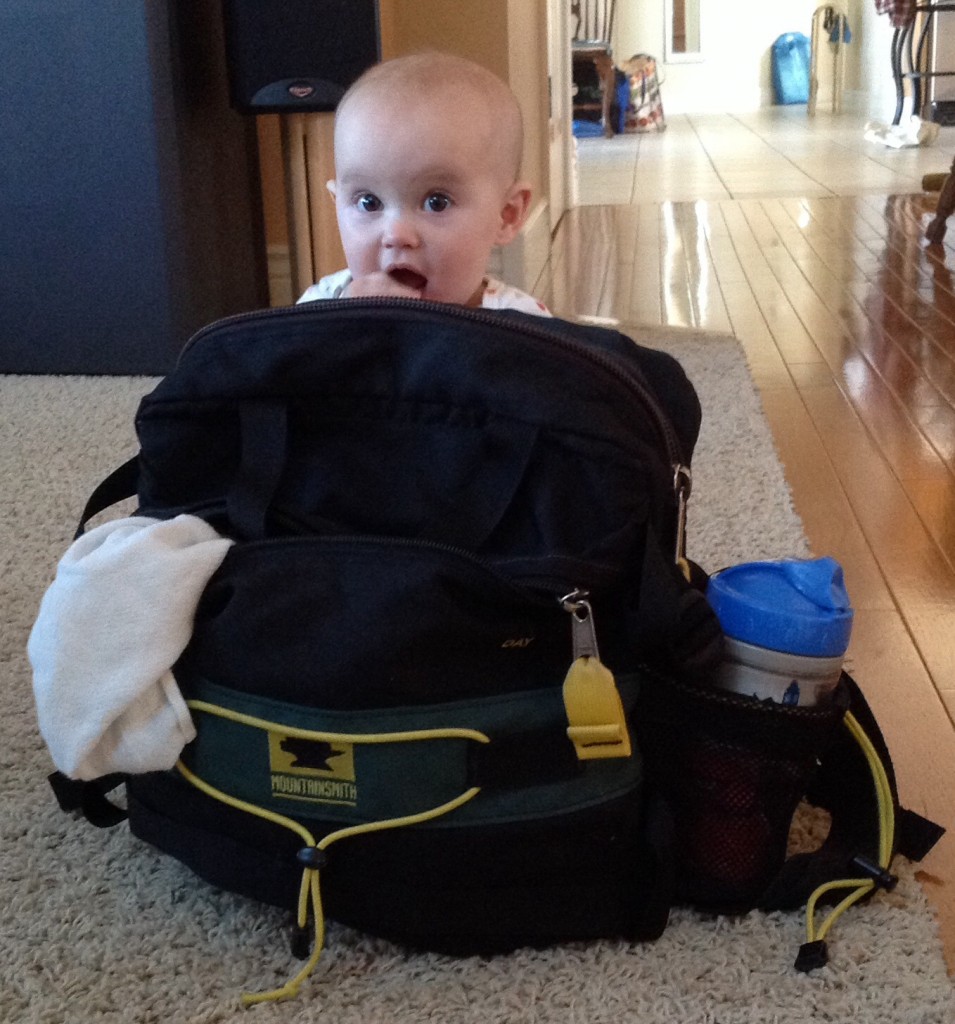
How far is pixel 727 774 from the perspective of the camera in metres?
0.74

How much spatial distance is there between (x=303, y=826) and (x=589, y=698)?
18 cm

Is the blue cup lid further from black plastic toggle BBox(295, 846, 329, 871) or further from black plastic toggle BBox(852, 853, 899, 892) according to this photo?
black plastic toggle BBox(295, 846, 329, 871)

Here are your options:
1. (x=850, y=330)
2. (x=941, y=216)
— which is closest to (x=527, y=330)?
(x=850, y=330)

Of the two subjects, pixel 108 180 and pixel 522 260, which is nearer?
pixel 108 180

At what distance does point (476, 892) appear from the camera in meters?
0.71

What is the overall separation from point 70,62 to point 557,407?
1.50 m

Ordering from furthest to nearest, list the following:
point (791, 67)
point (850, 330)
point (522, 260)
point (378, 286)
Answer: point (791, 67), point (522, 260), point (850, 330), point (378, 286)

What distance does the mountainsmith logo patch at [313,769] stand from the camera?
70 cm

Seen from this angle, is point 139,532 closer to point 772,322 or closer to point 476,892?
point 476,892

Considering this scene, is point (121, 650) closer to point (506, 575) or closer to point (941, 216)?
point (506, 575)

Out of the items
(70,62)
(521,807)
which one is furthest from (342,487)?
(70,62)

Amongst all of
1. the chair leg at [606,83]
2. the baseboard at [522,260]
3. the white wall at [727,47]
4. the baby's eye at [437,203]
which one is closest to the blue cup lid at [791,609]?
the baby's eye at [437,203]

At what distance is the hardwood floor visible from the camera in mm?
1044

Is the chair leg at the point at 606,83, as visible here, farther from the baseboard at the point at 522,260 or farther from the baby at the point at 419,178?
the baby at the point at 419,178
